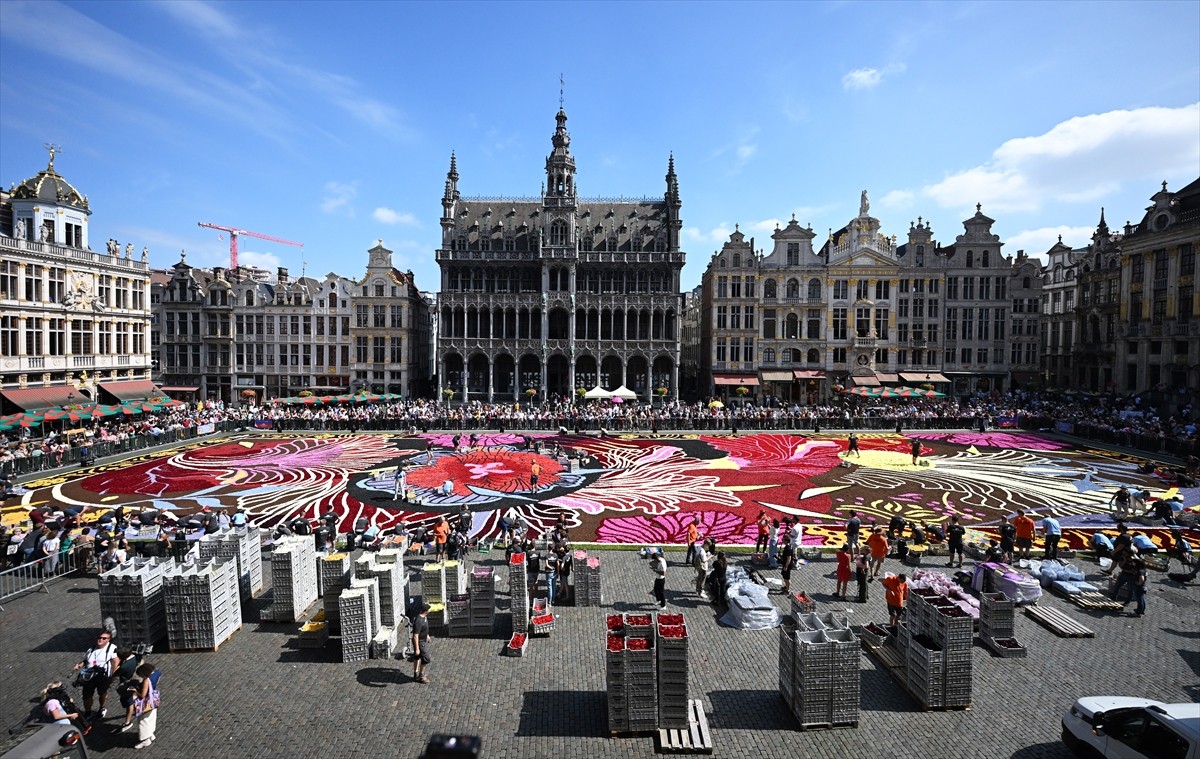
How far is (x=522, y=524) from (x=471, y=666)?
10.1 meters

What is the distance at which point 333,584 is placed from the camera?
15.4m

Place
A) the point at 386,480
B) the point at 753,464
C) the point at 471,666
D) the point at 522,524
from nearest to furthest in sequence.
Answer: the point at 471,666 → the point at 522,524 → the point at 386,480 → the point at 753,464

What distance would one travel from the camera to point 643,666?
1130 cm

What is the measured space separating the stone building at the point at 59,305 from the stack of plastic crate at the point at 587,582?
45375mm

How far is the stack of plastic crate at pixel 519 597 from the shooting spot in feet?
49.5

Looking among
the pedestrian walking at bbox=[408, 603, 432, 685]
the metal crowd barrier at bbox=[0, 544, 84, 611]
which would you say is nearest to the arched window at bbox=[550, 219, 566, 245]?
the metal crowd barrier at bbox=[0, 544, 84, 611]

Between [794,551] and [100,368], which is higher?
[100,368]

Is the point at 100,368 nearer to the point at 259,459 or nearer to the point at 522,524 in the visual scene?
the point at 259,459

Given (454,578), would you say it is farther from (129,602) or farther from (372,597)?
(129,602)

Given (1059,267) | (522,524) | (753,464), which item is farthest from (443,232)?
(1059,267)

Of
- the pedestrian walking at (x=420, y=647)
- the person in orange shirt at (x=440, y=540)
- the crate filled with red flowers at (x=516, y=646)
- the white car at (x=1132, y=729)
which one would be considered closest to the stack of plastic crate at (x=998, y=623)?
the white car at (x=1132, y=729)

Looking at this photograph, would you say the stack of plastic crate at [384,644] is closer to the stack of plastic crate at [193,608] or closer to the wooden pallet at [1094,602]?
the stack of plastic crate at [193,608]

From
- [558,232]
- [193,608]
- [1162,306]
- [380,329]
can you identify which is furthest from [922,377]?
[193,608]

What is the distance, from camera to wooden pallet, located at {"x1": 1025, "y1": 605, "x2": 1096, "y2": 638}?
15078mm
